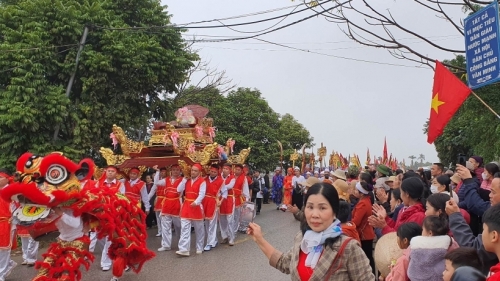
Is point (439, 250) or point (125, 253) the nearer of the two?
point (439, 250)

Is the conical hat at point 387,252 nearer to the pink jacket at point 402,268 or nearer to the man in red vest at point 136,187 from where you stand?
the pink jacket at point 402,268

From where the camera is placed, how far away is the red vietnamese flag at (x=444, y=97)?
5.51 m

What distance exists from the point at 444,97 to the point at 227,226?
6.40 m

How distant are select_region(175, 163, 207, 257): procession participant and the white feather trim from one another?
608cm

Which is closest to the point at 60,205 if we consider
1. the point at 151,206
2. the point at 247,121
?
the point at 151,206

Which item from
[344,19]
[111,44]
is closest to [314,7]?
[344,19]

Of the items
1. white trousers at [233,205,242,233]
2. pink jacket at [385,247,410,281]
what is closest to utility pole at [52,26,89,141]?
white trousers at [233,205,242,233]

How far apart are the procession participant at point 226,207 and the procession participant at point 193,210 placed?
114 centimetres

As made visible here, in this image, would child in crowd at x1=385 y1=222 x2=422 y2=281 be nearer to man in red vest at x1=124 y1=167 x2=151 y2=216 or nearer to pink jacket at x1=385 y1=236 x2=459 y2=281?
pink jacket at x1=385 y1=236 x2=459 y2=281

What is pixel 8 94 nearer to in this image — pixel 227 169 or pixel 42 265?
pixel 227 169

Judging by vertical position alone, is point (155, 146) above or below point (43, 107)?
below

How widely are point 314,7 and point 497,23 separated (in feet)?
9.79

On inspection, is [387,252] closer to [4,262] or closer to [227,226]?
[4,262]

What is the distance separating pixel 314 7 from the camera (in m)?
7.28
